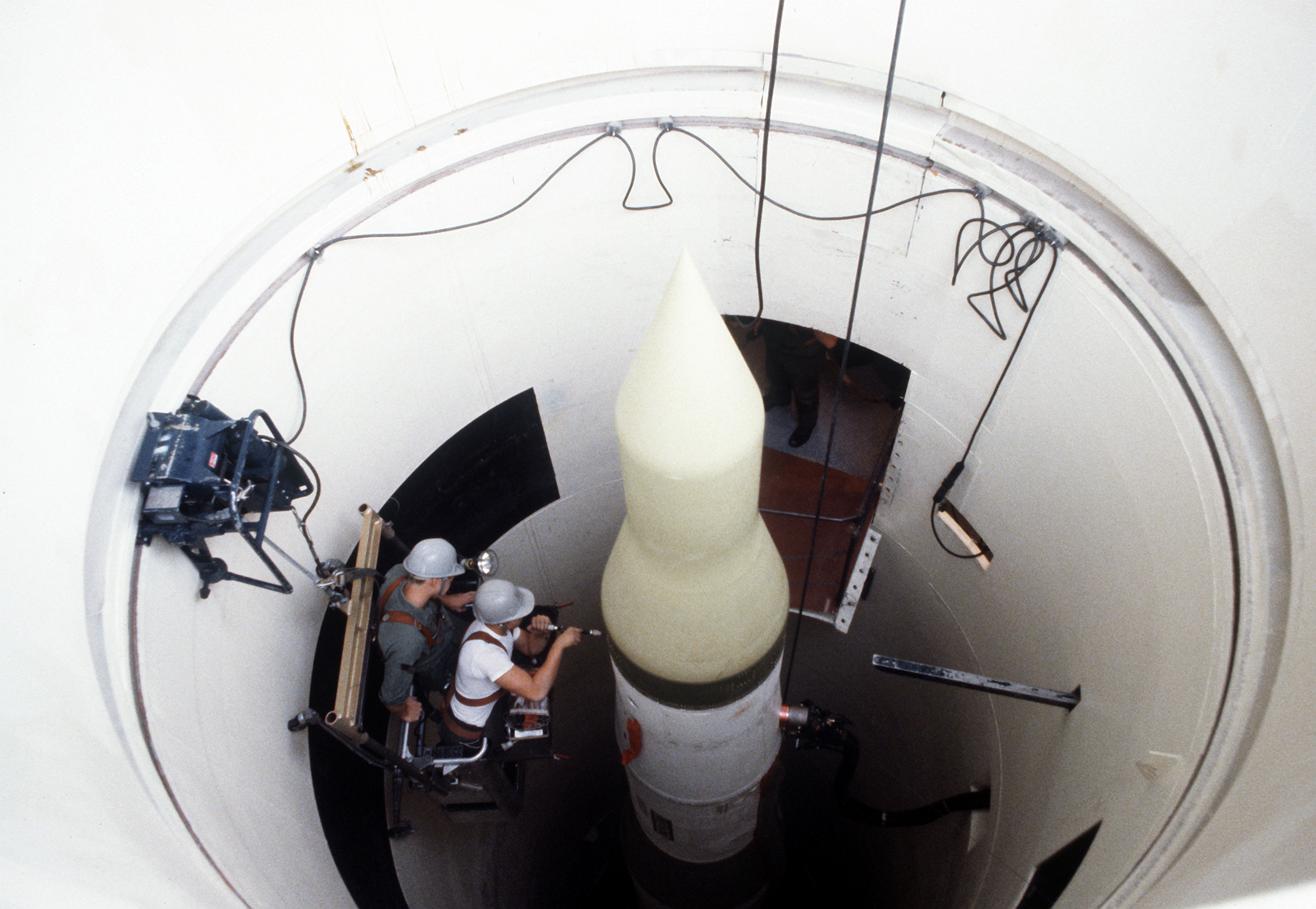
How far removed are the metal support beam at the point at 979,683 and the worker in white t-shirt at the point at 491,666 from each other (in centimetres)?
175

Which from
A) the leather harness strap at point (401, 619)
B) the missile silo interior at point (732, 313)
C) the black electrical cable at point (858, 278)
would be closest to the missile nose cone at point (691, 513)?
the black electrical cable at point (858, 278)

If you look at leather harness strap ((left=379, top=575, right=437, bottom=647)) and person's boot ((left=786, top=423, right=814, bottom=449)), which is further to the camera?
person's boot ((left=786, top=423, right=814, bottom=449))

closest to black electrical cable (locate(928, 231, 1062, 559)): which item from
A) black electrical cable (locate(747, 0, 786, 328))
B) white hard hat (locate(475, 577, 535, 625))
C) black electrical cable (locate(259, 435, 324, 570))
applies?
black electrical cable (locate(747, 0, 786, 328))

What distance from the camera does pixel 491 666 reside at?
4.14 metres

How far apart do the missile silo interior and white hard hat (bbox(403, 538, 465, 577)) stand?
1.54 feet

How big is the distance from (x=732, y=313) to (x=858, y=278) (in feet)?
7.48

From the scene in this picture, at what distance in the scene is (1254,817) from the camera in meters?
2.47

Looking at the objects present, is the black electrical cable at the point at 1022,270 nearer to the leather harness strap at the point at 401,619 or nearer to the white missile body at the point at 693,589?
the white missile body at the point at 693,589

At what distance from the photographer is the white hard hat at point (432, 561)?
409 centimetres

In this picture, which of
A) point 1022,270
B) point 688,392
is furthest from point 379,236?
point 1022,270

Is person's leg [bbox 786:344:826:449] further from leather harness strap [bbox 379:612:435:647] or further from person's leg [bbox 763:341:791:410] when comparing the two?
leather harness strap [bbox 379:612:435:647]

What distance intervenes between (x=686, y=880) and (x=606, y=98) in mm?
5055

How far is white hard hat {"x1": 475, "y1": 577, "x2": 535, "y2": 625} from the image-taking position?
4113 mm

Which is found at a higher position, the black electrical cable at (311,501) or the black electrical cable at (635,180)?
the black electrical cable at (635,180)
